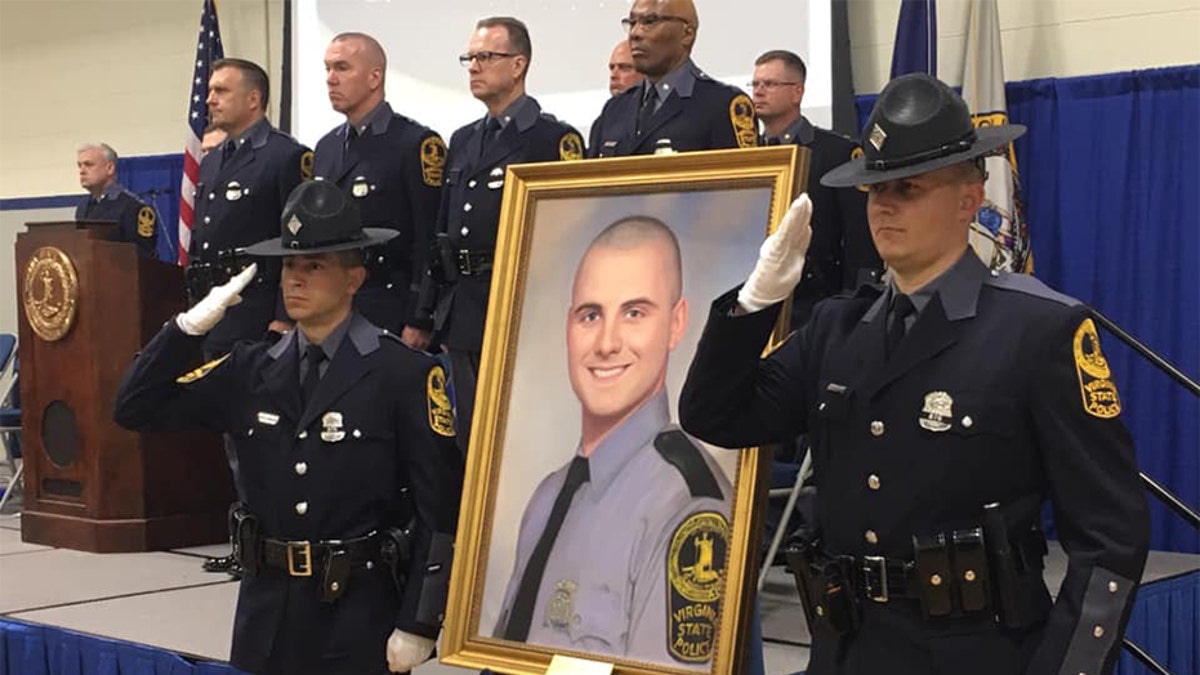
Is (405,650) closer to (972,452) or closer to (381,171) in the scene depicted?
(972,452)

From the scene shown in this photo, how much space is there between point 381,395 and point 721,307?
3.02 feet

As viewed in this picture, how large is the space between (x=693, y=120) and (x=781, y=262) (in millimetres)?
1842

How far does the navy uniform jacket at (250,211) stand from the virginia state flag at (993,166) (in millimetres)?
2363

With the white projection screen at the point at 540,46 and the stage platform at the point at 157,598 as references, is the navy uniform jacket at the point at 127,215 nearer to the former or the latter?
the white projection screen at the point at 540,46

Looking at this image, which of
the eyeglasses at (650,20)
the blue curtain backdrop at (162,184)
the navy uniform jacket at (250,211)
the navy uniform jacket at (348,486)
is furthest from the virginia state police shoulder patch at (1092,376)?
the blue curtain backdrop at (162,184)

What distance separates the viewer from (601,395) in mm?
2818

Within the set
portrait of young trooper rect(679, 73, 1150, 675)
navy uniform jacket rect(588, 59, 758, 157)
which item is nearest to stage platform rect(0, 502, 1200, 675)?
navy uniform jacket rect(588, 59, 758, 157)

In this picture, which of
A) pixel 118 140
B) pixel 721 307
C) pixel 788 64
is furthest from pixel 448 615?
pixel 118 140

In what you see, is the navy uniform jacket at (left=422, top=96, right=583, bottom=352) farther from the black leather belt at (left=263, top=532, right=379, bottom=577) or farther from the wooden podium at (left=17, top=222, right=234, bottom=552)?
the wooden podium at (left=17, top=222, right=234, bottom=552)

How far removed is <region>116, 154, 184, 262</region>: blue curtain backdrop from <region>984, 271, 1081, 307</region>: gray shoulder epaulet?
800cm

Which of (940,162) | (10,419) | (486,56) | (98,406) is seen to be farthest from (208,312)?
→ (10,419)

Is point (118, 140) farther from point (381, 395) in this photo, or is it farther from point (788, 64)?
point (381, 395)

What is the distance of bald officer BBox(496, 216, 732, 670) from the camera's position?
8.55 feet

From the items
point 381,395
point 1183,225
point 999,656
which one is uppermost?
point 1183,225
